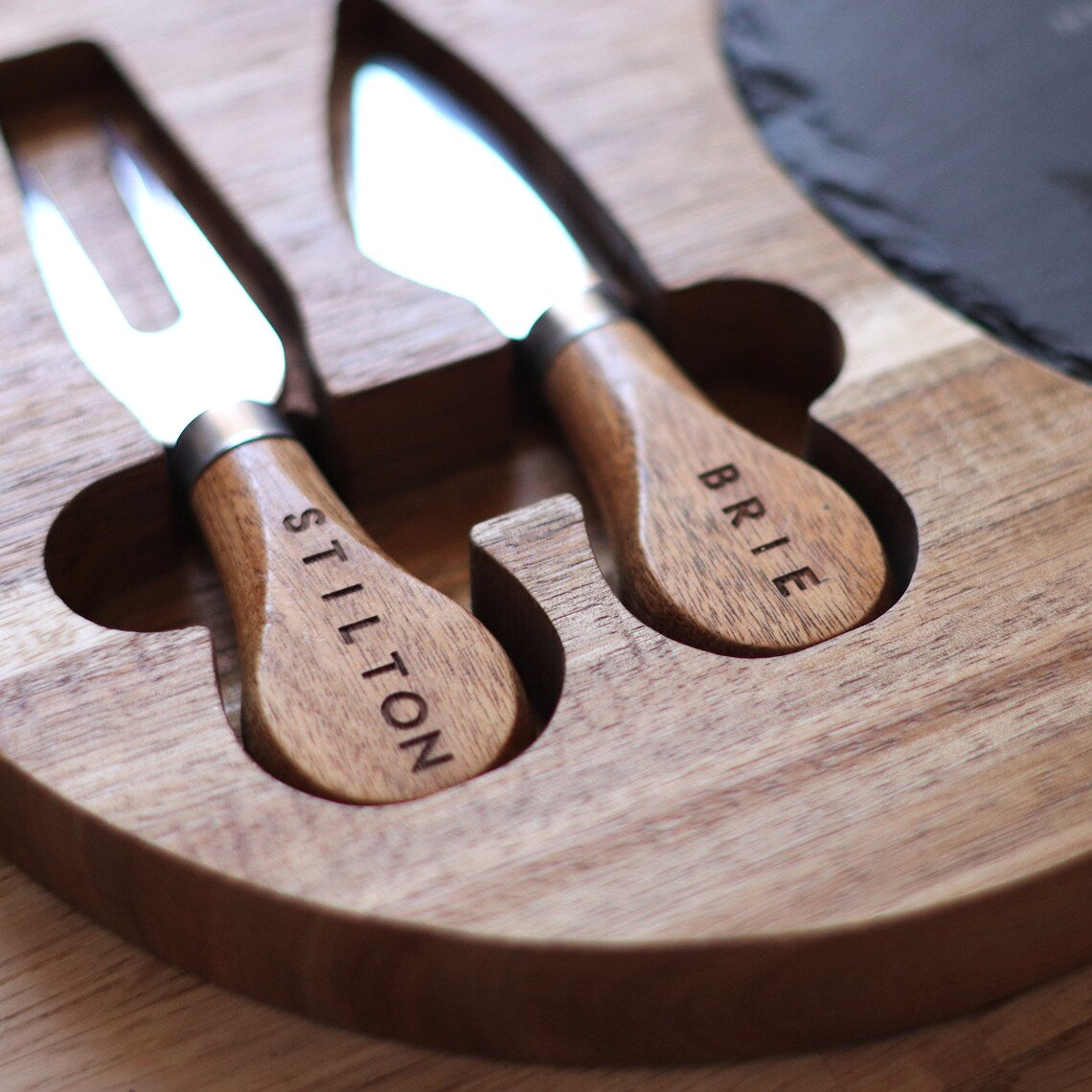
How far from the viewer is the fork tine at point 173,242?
0.51 m

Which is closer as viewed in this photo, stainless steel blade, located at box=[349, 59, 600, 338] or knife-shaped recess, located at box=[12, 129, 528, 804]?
knife-shaped recess, located at box=[12, 129, 528, 804]

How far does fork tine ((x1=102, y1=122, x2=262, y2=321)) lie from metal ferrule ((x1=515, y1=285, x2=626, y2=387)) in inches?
4.3

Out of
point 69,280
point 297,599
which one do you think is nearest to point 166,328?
point 69,280

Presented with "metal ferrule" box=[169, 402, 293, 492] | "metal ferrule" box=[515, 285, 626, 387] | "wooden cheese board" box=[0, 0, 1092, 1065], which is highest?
"metal ferrule" box=[169, 402, 293, 492]

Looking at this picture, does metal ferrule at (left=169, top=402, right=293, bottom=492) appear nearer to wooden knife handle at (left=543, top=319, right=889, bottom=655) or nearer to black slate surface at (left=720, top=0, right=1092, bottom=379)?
wooden knife handle at (left=543, top=319, right=889, bottom=655)

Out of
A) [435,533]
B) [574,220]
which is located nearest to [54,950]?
[435,533]

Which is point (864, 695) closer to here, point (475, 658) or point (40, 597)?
point (475, 658)

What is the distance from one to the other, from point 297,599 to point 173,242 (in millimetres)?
209

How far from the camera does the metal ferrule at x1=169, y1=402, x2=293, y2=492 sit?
0.45 meters

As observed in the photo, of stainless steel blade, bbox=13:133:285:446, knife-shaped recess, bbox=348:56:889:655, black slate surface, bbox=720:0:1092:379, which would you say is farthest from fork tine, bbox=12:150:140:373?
black slate surface, bbox=720:0:1092:379

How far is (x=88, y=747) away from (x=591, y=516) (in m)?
0.20

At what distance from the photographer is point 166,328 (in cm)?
51

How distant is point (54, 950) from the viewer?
1.32 feet

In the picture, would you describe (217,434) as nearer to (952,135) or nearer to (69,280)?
(69,280)
